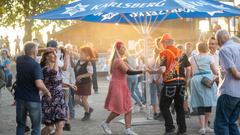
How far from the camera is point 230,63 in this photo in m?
7.54

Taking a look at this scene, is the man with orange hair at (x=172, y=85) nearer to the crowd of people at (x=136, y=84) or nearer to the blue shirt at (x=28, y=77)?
the crowd of people at (x=136, y=84)

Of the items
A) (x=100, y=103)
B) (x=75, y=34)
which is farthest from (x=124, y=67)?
(x=75, y=34)

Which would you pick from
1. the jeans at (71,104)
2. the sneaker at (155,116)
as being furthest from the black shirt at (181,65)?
the jeans at (71,104)

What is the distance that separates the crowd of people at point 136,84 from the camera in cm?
775

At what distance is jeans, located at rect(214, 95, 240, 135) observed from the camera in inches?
304

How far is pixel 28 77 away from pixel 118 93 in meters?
2.44

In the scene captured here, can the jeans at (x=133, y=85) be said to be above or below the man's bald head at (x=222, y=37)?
below

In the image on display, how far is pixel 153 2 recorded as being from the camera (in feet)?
31.4

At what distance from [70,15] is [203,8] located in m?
2.53

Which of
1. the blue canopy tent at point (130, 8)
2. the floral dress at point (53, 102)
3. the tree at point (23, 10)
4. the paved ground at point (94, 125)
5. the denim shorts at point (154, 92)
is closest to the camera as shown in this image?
the floral dress at point (53, 102)

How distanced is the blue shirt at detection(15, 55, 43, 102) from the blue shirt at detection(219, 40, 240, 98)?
271 cm

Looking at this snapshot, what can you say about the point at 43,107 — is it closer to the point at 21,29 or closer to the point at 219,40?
the point at 219,40

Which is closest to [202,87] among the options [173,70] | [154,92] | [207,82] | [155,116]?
[207,82]

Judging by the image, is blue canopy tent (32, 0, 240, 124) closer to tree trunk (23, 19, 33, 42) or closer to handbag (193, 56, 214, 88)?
handbag (193, 56, 214, 88)
